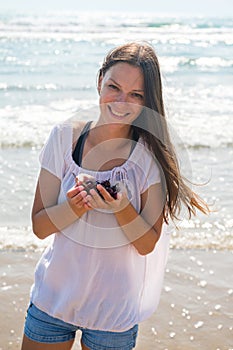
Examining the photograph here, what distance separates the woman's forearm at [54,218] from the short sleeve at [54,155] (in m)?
0.14

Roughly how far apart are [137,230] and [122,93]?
0.55 metres

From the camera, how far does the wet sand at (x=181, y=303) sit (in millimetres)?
4117

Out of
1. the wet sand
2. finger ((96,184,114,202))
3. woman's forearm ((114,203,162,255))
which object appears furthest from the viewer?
the wet sand

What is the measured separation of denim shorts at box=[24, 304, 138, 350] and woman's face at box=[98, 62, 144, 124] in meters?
0.86

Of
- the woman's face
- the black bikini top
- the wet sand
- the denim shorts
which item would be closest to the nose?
the woman's face

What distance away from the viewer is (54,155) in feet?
7.98

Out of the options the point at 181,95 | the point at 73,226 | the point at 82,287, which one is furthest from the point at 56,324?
the point at 181,95

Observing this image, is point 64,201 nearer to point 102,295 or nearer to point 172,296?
point 102,295

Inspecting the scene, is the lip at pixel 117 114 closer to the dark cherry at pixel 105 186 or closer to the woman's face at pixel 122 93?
the woman's face at pixel 122 93

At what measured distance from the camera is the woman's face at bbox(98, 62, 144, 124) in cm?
240

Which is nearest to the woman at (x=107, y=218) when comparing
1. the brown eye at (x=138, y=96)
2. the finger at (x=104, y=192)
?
the brown eye at (x=138, y=96)

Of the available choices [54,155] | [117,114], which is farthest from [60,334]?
[117,114]

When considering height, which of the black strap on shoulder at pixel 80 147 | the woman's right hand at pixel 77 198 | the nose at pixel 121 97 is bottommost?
the woman's right hand at pixel 77 198

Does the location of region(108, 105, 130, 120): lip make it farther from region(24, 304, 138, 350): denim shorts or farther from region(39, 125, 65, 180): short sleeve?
region(24, 304, 138, 350): denim shorts
